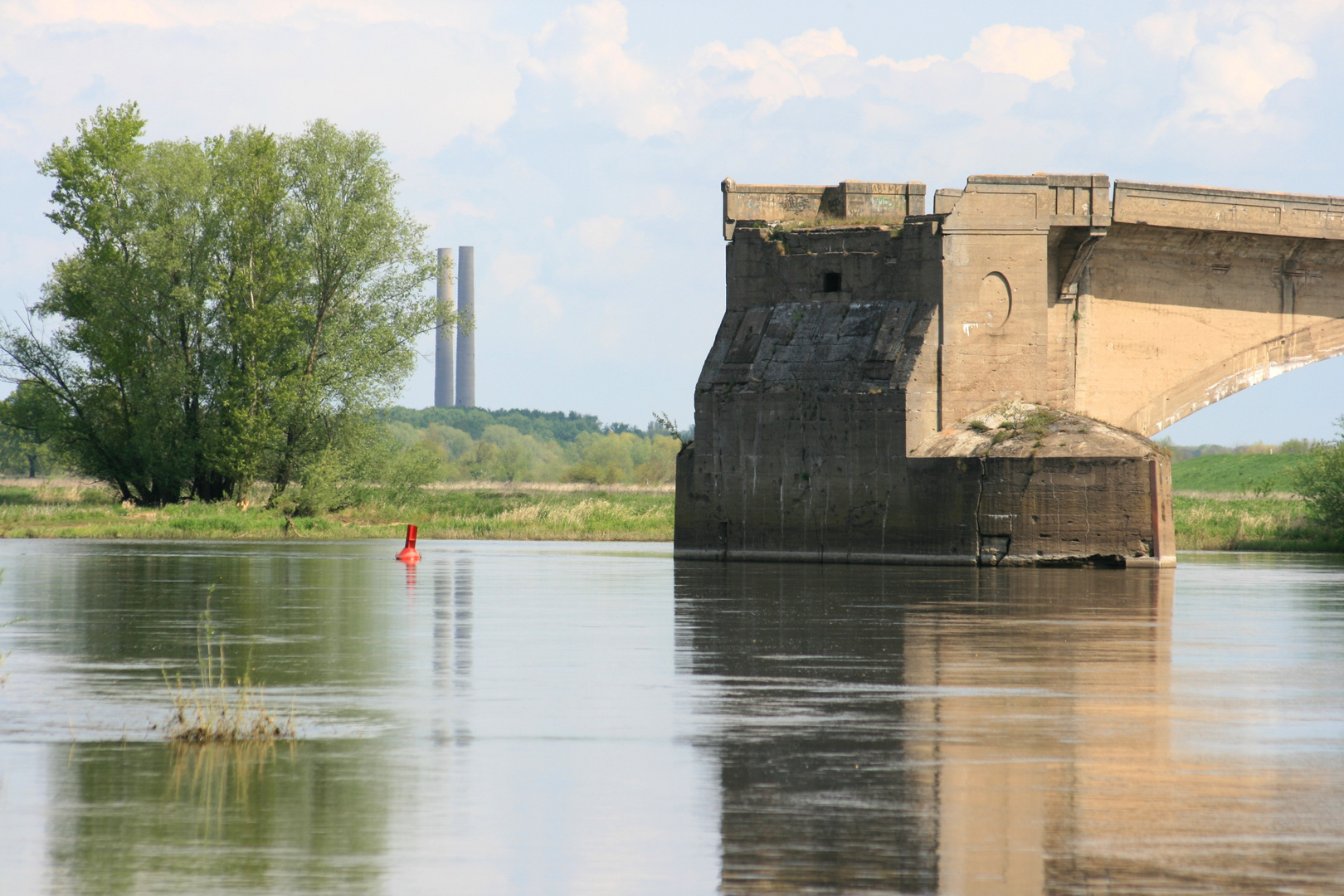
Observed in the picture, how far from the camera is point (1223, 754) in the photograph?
9266 millimetres

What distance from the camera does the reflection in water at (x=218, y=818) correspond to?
6273 millimetres

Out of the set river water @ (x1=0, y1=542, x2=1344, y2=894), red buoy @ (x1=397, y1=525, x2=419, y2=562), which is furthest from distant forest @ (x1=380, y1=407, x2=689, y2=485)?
river water @ (x1=0, y1=542, x2=1344, y2=894)

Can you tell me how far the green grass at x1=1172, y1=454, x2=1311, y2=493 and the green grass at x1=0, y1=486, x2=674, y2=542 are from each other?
56267mm

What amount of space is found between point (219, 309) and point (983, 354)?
3046 cm

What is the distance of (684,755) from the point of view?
9203mm

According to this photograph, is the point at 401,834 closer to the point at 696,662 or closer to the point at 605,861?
the point at 605,861

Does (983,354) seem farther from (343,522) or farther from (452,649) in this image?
(343,522)

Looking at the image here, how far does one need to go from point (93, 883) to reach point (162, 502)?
167 feet

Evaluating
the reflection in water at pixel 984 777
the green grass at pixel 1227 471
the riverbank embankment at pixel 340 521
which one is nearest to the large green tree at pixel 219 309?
the riverbank embankment at pixel 340 521

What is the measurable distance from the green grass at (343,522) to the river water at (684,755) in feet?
95.4

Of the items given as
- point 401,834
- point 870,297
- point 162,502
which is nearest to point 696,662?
point 401,834

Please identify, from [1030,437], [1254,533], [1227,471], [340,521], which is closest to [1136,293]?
[1030,437]

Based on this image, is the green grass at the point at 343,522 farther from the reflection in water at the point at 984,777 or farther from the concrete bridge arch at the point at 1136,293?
the reflection in water at the point at 984,777

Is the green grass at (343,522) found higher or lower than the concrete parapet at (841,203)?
lower
